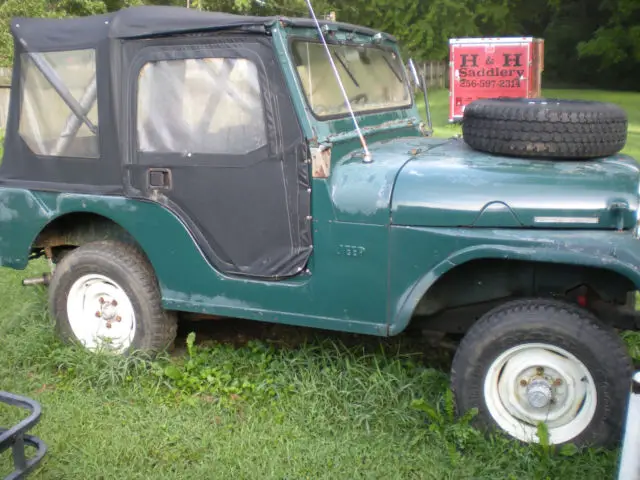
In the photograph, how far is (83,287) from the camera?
4137mm

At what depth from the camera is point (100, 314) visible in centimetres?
412

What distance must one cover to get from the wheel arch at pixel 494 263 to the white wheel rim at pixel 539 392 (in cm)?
40

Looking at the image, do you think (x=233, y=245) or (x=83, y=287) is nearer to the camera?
(x=233, y=245)

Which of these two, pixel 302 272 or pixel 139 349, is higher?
pixel 302 272

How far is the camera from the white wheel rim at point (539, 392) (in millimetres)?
3064

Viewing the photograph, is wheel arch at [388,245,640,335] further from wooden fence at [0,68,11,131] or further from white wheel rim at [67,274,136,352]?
wooden fence at [0,68,11,131]

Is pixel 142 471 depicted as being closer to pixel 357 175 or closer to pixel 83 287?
pixel 83 287

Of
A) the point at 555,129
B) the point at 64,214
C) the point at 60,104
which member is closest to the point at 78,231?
the point at 64,214

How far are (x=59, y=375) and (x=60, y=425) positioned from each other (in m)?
0.60

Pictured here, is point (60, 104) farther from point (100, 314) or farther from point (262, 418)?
point (262, 418)

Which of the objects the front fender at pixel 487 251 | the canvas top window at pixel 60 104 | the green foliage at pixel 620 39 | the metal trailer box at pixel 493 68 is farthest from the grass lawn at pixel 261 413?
the green foliage at pixel 620 39

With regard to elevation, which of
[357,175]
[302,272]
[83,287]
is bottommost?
[83,287]

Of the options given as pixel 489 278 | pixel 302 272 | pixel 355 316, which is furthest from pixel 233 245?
pixel 489 278

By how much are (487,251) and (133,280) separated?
6.54ft
